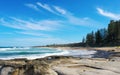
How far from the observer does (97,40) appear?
10869 cm

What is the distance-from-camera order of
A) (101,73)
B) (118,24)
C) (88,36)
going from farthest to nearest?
(88,36), (118,24), (101,73)

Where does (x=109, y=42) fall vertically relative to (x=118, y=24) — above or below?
below

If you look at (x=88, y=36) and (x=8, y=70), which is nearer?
(x=8, y=70)

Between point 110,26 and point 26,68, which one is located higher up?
point 110,26

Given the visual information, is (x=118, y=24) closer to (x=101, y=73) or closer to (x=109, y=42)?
(x=109, y=42)

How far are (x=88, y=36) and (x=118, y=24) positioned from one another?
35.1 meters

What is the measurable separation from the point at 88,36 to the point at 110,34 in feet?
88.7

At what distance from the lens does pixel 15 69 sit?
11.0 meters

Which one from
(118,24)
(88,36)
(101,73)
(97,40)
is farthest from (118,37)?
(101,73)

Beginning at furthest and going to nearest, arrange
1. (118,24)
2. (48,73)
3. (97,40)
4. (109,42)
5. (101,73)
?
(97,40), (109,42), (118,24), (101,73), (48,73)

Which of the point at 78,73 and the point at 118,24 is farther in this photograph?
the point at 118,24

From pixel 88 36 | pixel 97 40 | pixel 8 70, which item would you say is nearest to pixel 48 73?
pixel 8 70

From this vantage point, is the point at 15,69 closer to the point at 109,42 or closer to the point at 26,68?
the point at 26,68

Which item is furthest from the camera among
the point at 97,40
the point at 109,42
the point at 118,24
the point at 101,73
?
the point at 97,40
